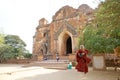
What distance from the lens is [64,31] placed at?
3188cm

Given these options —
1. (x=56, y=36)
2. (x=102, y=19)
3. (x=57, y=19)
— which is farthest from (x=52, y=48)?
(x=102, y=19)

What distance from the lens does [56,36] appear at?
3272 centimetres

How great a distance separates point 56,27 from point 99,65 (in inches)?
667

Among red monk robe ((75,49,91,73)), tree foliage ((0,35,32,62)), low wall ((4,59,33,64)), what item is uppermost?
tree foliage ((0,35,32,62))

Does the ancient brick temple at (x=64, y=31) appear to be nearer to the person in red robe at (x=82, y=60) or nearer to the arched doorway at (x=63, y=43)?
the arched doorway at (x=63, y=43)

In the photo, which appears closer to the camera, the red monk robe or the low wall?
the red monk robe

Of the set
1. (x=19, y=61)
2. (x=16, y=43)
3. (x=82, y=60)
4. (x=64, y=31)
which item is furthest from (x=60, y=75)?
(x=16, y=43)

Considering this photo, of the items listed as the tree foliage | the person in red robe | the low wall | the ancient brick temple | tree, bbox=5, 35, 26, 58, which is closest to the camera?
the person in red robe

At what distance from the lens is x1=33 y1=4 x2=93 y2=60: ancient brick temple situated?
30109 mm

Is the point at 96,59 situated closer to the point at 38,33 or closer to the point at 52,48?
the point at 52,48

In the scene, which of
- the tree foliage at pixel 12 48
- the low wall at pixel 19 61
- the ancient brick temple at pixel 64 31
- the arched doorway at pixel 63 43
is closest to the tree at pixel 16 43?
the tree foliage at pixel 12 48

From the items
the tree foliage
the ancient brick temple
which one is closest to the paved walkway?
the ancient brick temple

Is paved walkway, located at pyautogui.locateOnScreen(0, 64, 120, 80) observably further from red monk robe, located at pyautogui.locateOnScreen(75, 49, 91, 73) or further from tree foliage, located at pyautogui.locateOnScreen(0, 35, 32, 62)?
tree foliage, located at pyautogui.locateOnScreen(0, 35, 32, 62)

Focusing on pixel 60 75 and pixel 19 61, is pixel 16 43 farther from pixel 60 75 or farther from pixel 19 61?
pixel 60 75
